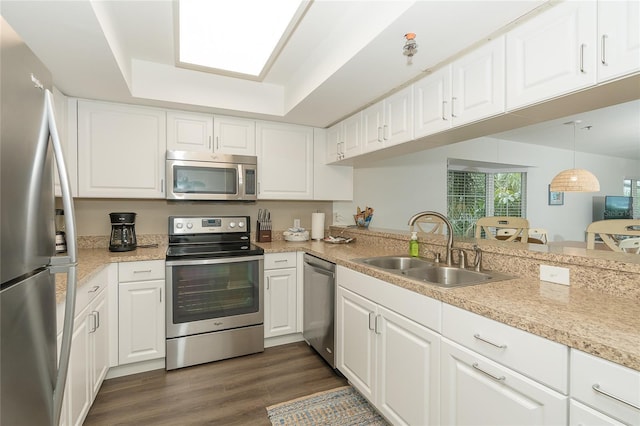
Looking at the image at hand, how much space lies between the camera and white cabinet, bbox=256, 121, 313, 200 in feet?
9.90

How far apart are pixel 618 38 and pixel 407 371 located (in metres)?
1.60

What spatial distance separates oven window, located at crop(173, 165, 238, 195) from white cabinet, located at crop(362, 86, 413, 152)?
1.24 m

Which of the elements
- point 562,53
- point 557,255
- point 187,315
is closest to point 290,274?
point 187,315

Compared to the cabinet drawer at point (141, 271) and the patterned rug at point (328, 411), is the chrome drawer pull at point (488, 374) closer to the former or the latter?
the patterned rug at point (328, 411)

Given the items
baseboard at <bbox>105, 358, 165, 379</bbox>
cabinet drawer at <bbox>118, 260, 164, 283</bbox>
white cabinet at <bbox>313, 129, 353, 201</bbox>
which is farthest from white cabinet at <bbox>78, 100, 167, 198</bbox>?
white cabinet at <bbox>313, 129, 353, 201</bbox>

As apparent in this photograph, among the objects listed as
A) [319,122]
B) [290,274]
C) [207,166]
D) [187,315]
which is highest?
[319,122]

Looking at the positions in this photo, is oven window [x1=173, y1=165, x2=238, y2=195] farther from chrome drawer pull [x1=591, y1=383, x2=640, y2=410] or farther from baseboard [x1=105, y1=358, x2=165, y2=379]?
chrome drawer pull [x1=591, y1=383, x2=640, y2=410]

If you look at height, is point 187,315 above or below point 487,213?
below

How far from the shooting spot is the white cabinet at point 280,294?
2668 millimetres

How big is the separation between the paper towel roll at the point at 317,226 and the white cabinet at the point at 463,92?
5.11 ft

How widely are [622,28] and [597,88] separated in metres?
0.20

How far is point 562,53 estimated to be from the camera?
126cm

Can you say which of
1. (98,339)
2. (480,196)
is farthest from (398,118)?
(480,196)

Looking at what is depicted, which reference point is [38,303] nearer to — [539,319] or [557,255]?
[539,319]
